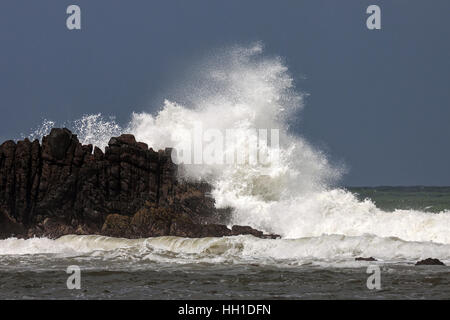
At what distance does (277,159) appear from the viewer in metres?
39.2

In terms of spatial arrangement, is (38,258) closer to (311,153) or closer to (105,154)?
(105,154)

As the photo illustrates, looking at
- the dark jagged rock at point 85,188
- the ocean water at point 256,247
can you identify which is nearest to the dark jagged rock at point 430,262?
the ocean water at point 256,247

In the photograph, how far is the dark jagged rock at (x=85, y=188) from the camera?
33406 millimetres

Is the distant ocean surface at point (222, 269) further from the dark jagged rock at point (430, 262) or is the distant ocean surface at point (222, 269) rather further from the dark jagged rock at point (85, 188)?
the dark jagged rock at point (85, 188)

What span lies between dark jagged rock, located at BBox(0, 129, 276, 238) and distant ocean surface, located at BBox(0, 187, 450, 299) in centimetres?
277

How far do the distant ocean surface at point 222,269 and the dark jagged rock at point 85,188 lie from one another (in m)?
2.77

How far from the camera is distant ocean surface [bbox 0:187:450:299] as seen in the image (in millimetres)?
15781

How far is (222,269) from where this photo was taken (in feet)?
66.5

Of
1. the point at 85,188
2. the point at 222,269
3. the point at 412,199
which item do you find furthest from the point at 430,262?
the point at 412,199

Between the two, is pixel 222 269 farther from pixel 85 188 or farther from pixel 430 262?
pixel 85 188

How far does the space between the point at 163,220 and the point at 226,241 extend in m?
5.38
